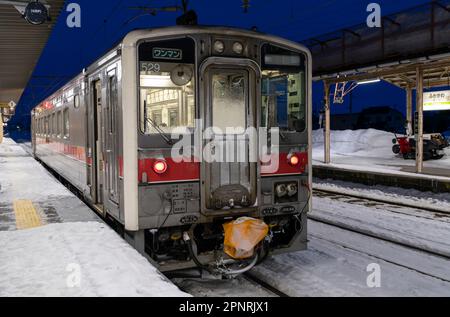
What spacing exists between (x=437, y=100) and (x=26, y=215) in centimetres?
1483

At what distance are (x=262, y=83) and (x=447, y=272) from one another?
10.9ft

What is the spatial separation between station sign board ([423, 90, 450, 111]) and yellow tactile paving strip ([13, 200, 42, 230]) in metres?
14.3

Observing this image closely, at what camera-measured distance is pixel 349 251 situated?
6.98 meters

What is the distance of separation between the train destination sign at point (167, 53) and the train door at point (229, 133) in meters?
0.32

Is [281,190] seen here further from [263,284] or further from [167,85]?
[167,85]

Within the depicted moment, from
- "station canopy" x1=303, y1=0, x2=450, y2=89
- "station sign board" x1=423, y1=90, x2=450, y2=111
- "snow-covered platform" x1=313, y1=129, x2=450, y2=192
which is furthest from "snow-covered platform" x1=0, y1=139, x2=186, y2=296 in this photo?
"station sign board" x1=423, y1=90, x2=450, y2=111

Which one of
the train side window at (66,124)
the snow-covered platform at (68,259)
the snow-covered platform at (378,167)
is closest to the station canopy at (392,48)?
the snow-covered platform at (378,167)

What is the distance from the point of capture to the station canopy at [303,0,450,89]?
41.8 feet

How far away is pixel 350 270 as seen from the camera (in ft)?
19.8

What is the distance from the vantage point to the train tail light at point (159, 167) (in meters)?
5.43

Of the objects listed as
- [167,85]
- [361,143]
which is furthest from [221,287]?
[361,143]

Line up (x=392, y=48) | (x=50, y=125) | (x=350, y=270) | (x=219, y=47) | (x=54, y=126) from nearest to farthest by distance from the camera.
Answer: (x=219, y=47) → (x=350, y=270) → (x=54, y=126) → (x=392, y=48) → (x=50, y=125)
